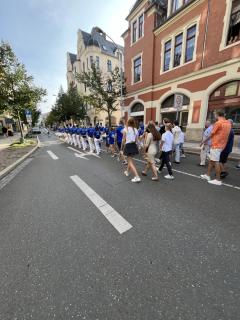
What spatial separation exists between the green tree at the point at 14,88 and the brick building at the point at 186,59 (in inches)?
427

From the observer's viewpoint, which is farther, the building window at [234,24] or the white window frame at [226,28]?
the white window frame at [226,28]

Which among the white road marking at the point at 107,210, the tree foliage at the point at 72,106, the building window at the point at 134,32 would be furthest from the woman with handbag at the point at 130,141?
the tree foliage at the point at 72,106

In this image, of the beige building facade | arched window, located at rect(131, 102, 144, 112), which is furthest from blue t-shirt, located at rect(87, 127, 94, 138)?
the beige building facade

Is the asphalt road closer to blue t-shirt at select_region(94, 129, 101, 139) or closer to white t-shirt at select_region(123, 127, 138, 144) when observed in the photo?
white t-shirt at select_region(123, 127, 138, 144)

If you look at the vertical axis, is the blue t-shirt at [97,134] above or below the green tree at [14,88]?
below

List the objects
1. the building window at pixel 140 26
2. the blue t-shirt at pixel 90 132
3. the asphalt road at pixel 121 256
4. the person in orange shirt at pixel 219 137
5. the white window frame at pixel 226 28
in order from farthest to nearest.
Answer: the building window at pixel 140 26, the blue t-shirt at pixel 90 132, the white window frame at pixel 226 28, the person in orange shirt at pixel 219 137, the asphalt road at pixel 121 256

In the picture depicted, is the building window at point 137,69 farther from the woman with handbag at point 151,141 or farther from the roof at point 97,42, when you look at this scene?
the roof at point 97,42

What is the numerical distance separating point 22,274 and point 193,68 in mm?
15031

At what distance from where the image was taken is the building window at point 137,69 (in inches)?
682

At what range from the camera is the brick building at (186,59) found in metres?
10.1

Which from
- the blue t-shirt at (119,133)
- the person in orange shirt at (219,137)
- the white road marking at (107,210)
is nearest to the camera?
the white road marking at (107,210)

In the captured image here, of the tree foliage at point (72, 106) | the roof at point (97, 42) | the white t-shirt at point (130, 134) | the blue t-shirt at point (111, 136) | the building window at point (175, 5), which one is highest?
the roof at point (97, 42)

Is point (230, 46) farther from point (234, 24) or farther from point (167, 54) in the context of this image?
point (167, 54)

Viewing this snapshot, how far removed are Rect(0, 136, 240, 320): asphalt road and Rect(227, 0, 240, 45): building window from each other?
1134 cm
